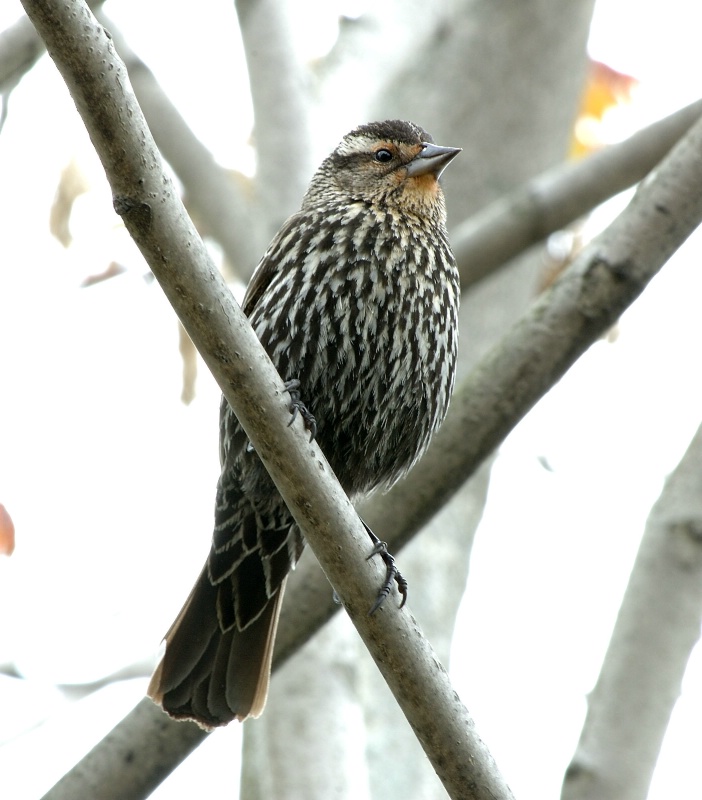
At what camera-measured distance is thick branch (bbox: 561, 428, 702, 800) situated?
10.6 feet

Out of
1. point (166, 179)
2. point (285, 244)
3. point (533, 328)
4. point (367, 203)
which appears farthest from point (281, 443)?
point (367, 203)

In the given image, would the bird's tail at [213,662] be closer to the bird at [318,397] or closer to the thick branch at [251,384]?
the bird at [318,397]

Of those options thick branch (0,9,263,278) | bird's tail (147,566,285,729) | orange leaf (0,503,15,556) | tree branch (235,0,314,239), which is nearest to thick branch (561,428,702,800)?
bird's tail (147,566,285,729)

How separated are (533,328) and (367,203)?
874mm

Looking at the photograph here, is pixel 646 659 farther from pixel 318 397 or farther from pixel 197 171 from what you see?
pixel 197 171

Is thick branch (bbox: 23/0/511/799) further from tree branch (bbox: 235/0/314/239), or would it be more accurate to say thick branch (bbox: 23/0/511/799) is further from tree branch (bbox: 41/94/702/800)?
tree branch (bbox: 235/0/314/239)

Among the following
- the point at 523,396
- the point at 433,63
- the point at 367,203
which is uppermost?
the point at 433,63

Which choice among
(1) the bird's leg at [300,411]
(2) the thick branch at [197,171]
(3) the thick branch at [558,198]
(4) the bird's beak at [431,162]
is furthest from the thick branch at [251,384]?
(2) the thick branch at [197,171]

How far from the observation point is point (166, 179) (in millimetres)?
2332

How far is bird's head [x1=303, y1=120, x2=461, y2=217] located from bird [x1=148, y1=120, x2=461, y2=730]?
10 cm

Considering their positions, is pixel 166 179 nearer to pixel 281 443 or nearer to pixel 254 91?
pixel 281 443

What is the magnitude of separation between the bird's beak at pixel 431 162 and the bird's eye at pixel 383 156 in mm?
113

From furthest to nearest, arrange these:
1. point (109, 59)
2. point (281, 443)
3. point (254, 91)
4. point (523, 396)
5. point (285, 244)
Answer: point (254, 91) < point (285, 244) < point (523, 396) < point (281, 443) < point (109, 59)

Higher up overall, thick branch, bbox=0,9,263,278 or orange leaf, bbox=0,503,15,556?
thick branch, bbox=0,9,263,278
